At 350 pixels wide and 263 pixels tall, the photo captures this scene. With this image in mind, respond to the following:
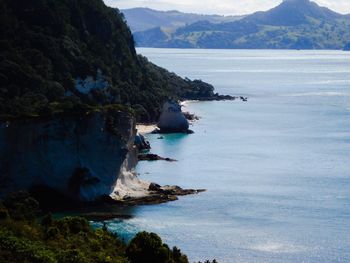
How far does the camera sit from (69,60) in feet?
307

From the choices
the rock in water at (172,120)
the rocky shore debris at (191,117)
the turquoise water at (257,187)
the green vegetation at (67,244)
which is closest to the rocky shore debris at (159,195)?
the turquoise water at (257,187)

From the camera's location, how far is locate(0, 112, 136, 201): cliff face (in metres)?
56.4

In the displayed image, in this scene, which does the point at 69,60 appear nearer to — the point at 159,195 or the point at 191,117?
the point at 191,117

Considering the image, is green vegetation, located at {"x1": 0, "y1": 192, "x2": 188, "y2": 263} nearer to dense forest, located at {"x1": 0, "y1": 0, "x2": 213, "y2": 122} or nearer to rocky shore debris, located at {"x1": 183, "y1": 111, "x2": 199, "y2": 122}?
dense forest, located at {"x1": 0, "y1": 0, "x2": 213, "y2": 122}

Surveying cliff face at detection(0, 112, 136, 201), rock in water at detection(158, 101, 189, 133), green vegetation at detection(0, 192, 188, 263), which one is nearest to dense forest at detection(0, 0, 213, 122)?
rock in water at detection(158, 101, 189, 133)

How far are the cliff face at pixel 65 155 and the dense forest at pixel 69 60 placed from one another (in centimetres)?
1158

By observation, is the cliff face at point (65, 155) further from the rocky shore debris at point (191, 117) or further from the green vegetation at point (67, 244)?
the rocky shore debris at point (191, 117)

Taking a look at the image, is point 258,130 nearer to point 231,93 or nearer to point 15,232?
point 231,93

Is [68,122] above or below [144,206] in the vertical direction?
above

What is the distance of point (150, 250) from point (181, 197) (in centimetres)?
2910

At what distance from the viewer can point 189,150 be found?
8581cm

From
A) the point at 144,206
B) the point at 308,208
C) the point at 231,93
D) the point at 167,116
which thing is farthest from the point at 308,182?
the point at 231,93

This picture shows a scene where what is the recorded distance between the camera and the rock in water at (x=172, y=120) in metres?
98.5

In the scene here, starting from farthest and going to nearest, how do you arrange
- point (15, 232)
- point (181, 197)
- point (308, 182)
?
1. point (308, 182)
2. point (181, 197)
3. point (15, 232)
